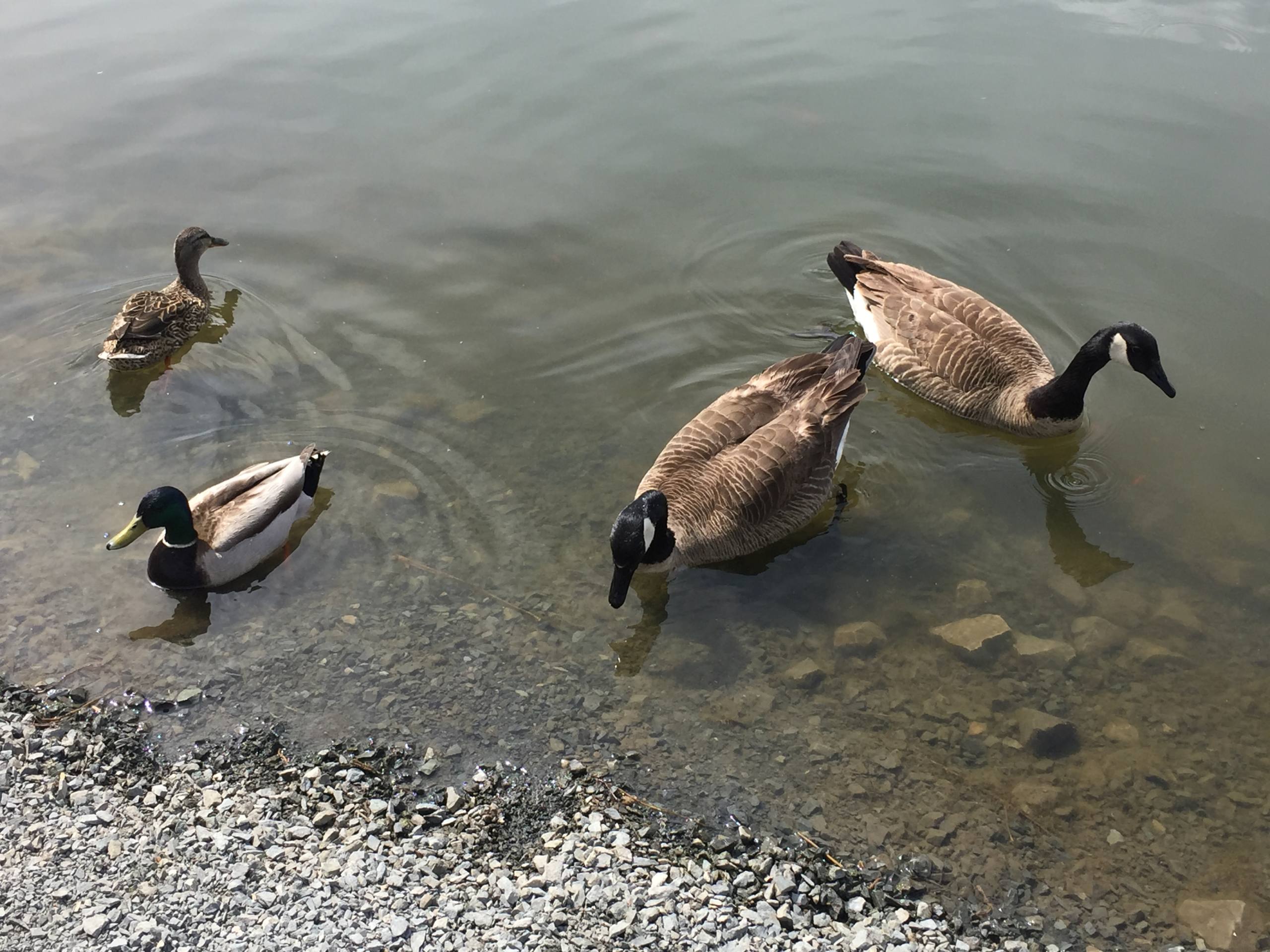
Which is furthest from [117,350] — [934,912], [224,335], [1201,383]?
[1201,383]

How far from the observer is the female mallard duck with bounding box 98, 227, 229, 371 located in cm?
1039

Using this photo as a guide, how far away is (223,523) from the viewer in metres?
8.23

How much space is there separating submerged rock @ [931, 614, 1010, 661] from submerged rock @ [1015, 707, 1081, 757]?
1.88 ft

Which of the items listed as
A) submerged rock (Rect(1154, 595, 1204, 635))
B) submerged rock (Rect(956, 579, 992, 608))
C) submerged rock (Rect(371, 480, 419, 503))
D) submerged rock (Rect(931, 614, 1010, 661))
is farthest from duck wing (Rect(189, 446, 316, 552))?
submerged rock (Rect(1154, 595, 1204, 635))

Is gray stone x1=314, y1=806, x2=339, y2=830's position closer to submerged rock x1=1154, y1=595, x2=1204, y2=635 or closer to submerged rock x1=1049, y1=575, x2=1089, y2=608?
submerged rock x1=1049, y1=575, x2=1089, y2=608

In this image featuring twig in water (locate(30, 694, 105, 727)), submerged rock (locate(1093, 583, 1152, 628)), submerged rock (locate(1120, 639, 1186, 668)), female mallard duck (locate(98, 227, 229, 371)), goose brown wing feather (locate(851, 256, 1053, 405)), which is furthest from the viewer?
female mallard duck (locate(98, 227, 229, 371))

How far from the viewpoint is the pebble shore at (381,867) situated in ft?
17.9

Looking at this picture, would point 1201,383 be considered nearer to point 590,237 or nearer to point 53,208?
point 590,237

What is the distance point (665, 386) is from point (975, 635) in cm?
411

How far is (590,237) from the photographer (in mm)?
12406

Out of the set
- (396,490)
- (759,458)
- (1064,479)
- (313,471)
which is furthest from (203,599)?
(1064,479)

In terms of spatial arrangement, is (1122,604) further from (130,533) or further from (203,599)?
(130,533)

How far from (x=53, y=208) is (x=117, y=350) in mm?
4084

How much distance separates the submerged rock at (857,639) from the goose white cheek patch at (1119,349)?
3.80m
